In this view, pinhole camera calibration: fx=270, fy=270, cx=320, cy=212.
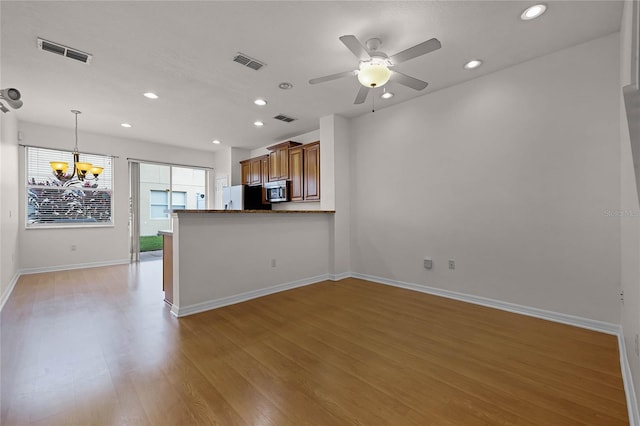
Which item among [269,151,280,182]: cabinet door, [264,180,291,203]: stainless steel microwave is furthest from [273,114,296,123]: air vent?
[264,180,291,203]: stainless steel microwave

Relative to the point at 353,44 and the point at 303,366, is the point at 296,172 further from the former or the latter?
the point at 303,366

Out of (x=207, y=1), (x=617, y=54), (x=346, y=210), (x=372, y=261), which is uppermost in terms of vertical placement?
(x=207, y=1)

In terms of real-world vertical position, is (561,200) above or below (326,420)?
above

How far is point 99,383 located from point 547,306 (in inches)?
160

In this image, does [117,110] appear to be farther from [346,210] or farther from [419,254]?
[419,254]

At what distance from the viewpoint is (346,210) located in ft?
15.8

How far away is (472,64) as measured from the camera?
307cm

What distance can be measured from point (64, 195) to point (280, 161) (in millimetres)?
4397

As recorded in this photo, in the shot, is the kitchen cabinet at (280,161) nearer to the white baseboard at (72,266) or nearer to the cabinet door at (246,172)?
the cabinet door at (246,172)

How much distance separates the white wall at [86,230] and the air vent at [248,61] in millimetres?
4596

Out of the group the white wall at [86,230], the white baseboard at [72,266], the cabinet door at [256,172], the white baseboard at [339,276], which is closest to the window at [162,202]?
the white wall at [86,230]

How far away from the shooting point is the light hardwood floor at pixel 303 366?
1.55m

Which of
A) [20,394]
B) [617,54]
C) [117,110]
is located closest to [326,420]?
[20,394]

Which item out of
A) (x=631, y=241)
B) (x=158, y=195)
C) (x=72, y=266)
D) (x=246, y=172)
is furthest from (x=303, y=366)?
(x=158, y=195)
